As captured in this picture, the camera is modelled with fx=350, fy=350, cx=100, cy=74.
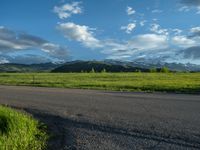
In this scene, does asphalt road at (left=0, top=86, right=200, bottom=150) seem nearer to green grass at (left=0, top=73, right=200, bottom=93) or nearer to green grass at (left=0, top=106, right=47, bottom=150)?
green grass at (left=0, top=106, right=47, bottom=150)

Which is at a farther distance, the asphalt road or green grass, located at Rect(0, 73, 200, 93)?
green grass, located at Rect(0, 73, 200, 93)

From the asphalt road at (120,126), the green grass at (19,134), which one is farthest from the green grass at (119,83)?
the green grass at (19,134)

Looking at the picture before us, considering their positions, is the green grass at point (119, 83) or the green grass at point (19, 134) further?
the green grass at point (119, 83)

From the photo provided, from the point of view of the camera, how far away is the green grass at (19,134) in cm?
764

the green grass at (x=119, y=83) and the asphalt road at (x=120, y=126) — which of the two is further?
the green grass at (x=119, y=83)

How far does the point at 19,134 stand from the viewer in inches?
330

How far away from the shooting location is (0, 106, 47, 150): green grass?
7645 mm

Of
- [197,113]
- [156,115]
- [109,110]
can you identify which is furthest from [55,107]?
[197,113]

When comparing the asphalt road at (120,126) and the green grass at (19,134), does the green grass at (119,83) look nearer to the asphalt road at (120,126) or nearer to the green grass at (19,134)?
the asphalt road at (120,126)

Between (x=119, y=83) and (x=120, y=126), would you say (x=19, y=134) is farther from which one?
(x=119, y=83)

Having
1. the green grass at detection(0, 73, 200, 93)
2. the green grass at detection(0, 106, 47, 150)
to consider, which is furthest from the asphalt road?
the green grass at detection(0, 73, 200, 93)

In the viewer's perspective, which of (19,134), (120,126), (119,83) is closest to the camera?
(19,134)

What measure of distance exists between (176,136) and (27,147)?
3.46 meters

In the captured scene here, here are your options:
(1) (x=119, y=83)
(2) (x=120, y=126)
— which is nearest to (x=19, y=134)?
(2) (x=120, y=126)
